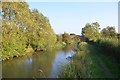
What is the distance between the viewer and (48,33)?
56.6 metres

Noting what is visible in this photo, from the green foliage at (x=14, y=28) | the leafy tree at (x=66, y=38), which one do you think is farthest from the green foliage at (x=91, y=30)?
the green foliage at (x=14, y=28)

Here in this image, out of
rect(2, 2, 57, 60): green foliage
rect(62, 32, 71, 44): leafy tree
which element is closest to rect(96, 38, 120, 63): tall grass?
rect(2, 2, 57, 60): green foliage

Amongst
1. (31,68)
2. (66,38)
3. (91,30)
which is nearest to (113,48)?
(31,68)

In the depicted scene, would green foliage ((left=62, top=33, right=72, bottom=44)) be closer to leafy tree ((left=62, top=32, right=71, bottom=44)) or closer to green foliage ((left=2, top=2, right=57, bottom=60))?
leafy tree ((left=62, top=32, right=71, bottom=44))

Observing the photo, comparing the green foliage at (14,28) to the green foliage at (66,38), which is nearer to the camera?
the green foliage at (14,28)

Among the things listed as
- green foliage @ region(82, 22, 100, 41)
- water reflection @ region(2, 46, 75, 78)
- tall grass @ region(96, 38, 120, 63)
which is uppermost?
green foliage @ region(82, 22, 100, 41)

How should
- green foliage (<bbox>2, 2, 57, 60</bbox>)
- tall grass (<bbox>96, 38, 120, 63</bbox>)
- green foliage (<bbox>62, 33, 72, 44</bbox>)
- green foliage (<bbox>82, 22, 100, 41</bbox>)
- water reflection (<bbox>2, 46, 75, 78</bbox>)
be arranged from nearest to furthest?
water reflection (<bbox>2, 46, 75, 78</bbox>) → tall grass (<bbox>96, 38, 120, 63</bbox>) → green foliage (<bbox>2, 2, 57, 60</bbox>) → green foliage (<bbox>62, 33, 72, 44</bbox>) → green foliage (<bbox>82, 22, 100, 41</bbox>)

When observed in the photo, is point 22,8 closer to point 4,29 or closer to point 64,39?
point 4,29

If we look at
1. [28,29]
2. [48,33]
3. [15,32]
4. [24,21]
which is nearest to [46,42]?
[48,33]

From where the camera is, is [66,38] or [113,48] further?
[66,38]

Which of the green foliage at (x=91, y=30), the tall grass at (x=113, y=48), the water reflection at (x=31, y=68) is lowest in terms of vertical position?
the water reflection at (x=31, y=68)

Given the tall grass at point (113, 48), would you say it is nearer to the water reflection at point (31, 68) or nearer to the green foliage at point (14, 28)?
the water reflection at point (31, 68)

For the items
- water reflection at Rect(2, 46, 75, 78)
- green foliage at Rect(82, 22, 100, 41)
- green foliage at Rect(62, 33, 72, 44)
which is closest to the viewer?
water reflection at Rect(2, 46, 75, 78)

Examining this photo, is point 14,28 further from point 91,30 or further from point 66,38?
point 91,30
